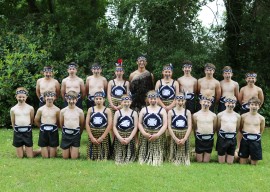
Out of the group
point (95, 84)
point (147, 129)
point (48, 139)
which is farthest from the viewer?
point (95, 84)

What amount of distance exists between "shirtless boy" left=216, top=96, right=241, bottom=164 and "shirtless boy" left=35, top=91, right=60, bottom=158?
3202 mm

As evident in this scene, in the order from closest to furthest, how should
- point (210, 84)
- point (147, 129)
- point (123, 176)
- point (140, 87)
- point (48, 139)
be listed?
point (123, 176) → point (147, 129) → point (48, 139) → point (210, 84) → point (140, 87)

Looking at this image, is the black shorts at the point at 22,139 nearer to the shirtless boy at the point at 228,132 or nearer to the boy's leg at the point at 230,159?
the shirtless boy at the point at 228,132

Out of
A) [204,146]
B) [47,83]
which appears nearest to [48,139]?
[47,83]

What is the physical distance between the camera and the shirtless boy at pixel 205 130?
838 cm

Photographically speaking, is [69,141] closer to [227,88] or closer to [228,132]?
[228,132]

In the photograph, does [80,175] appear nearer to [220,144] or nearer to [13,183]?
[13,183]

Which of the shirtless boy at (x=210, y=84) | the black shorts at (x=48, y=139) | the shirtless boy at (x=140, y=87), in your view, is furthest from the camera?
the shirtless boy at (x=140, y=87)

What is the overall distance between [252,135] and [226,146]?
53 centimetres

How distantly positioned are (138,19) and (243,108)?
428cm

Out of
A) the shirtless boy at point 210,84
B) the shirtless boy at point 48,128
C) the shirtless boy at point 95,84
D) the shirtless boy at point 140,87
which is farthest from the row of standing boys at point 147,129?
the shirtless boy at point 95,84

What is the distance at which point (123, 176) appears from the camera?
707 cm

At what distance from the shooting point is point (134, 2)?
11195 millimetres

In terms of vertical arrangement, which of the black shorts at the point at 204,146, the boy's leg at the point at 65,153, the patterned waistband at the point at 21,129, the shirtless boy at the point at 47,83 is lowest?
the boy's leg at the point at 65,153
